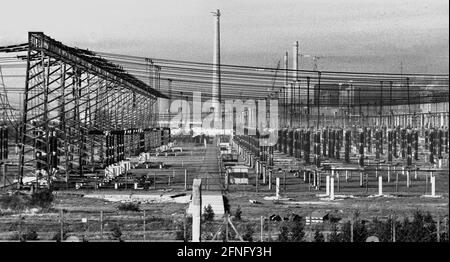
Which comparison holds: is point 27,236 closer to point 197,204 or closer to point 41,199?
point 197,204

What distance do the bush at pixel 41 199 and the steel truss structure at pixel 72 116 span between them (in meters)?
0.63

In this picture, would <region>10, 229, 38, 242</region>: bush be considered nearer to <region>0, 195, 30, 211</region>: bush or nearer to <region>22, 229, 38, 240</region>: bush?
<region>22, 229, 38, 240</region>: bush

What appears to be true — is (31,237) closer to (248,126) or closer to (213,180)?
(213,180)

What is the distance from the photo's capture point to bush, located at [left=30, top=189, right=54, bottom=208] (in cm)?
1555

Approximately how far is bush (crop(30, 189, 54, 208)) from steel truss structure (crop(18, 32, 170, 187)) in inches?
24.9

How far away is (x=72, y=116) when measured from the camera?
75.0ft

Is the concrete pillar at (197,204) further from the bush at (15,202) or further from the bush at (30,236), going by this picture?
the bush at (15,202)

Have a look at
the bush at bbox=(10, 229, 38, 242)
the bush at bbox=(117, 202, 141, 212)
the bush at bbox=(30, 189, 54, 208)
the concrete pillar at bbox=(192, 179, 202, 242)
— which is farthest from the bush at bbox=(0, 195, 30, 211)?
the concrete pillar at bbox=(192, 179, 202, 242)

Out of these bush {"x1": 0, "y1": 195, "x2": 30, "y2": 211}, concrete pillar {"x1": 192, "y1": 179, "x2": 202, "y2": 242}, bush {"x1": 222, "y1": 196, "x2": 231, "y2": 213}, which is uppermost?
concrete pillar {"x1": 192, "y1": 179, "x2": 202, "y2": 242}

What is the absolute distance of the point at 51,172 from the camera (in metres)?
17.4

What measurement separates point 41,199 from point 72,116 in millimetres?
7510

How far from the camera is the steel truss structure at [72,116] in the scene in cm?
1631
